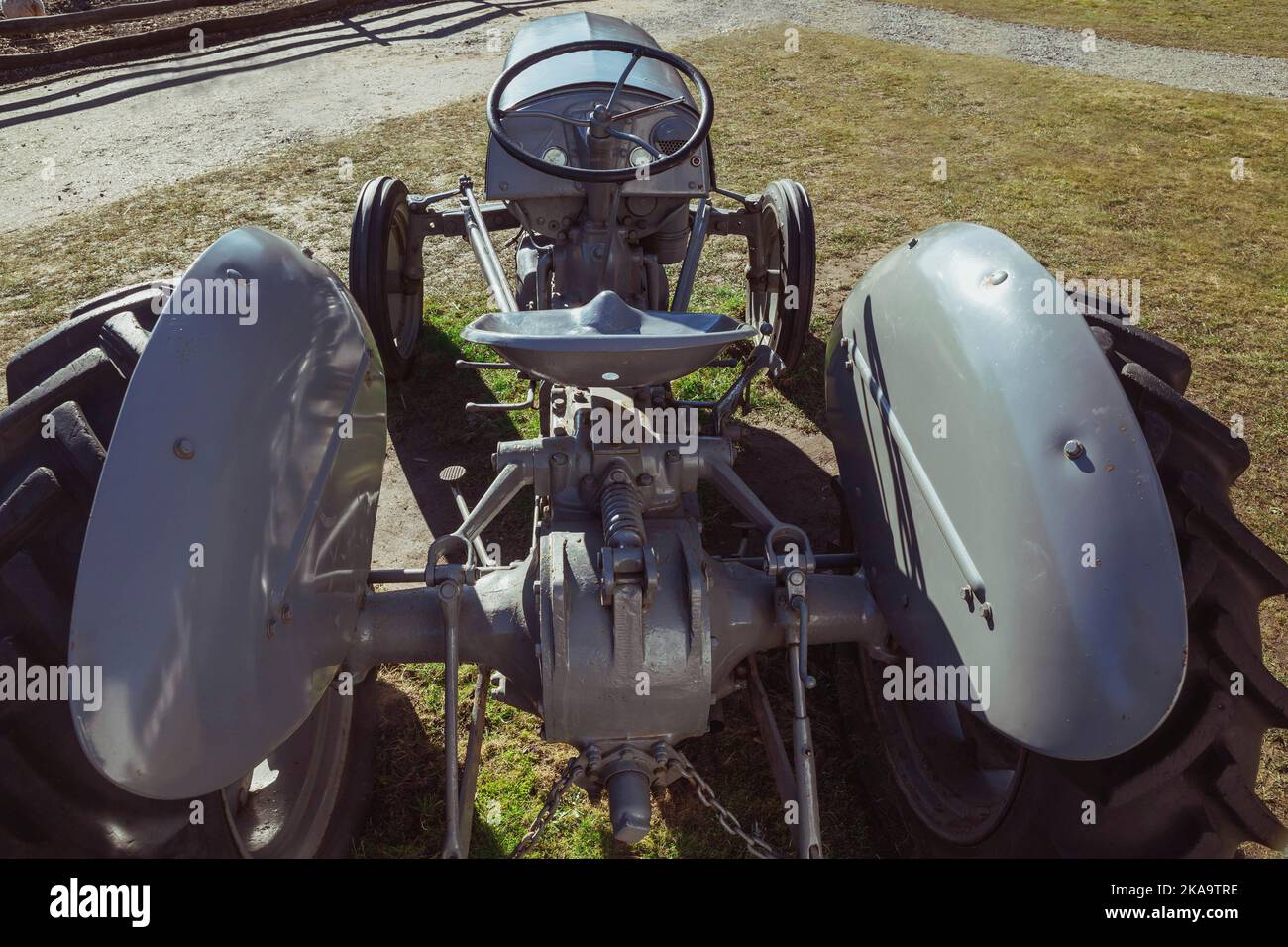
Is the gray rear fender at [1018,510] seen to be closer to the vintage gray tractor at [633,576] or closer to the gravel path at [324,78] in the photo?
the vintage gray tractor at [633,576]

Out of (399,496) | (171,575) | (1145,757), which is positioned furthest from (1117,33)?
(171,575)

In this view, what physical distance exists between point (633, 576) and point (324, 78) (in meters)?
8.28

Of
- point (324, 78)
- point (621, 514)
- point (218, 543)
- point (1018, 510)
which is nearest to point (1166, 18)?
point (324, 78)

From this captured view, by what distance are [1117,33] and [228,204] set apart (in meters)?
9.02

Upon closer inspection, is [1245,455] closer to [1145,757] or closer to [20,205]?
[1145,757]

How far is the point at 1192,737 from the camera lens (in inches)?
67.1

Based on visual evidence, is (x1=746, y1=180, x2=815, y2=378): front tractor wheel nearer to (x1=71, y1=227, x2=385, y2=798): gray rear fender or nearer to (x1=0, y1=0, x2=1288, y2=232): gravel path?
(x1=71, y1=227, x2=385, y2=798): gray rear fender

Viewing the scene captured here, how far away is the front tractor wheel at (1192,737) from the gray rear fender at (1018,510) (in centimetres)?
19

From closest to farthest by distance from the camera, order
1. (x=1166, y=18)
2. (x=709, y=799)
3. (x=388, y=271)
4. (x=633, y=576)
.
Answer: (x=633, y=576), (x=709, y=799), (x=388, y=271), (x=1166, y=18)

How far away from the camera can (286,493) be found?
5.96 feet

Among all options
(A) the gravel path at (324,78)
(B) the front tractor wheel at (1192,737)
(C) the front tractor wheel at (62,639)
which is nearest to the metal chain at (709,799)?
(B) the front tractor wheel at (1192,737)

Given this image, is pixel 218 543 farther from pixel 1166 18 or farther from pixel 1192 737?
pixel 1166 18

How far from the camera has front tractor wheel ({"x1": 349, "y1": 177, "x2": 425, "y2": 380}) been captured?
154 inches

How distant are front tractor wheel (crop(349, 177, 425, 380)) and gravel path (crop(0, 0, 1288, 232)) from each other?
3.28m
